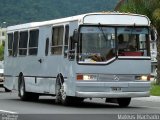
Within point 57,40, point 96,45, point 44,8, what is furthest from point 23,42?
point 44,8

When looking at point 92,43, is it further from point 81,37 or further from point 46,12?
point 46,12

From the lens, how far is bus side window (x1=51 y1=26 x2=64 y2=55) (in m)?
23.6

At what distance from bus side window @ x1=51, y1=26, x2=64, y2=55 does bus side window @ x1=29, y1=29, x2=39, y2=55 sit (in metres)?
1.96

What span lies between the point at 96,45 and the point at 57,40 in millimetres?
2417

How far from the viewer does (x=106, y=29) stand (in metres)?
22.1

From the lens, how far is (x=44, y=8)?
150 meters

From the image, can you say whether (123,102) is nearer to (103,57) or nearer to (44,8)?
(103,57)

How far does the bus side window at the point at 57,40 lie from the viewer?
2356 cm

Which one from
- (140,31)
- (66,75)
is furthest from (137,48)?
(66,75)

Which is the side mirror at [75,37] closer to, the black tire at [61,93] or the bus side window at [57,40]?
the bus side window at [57,40]

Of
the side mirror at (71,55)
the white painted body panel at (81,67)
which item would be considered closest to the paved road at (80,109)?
the white painted body panel at (81,67)

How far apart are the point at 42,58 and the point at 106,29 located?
407cm

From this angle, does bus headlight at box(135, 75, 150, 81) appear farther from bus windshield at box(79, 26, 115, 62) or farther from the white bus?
bus windshield at box(79, 26, 115, 62)

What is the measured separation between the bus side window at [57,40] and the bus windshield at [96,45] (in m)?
1.75
